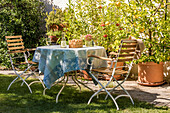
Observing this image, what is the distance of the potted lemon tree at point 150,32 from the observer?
480 centimetres

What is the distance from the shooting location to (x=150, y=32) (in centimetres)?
509

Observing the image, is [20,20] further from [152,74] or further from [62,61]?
[152,74]

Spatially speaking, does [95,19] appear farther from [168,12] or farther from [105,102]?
[105,102]

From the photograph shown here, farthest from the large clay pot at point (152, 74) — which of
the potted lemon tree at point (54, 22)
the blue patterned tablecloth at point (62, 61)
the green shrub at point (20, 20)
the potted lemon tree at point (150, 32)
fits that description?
the green shrub at point (20, 20)

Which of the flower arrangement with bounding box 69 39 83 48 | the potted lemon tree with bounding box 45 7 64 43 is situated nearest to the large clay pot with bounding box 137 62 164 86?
the flower arrangement with bounding box 69 39 83 48

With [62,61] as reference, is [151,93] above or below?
below

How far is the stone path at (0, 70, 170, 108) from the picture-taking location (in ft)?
13.0

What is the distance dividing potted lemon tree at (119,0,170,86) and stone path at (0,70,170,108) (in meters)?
0.17

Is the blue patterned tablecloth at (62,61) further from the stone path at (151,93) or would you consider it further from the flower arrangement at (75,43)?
the stone path at (151,93)

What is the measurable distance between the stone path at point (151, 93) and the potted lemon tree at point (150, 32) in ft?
0.55

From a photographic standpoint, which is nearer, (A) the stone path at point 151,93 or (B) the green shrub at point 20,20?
(A) the stone path at point 151,93

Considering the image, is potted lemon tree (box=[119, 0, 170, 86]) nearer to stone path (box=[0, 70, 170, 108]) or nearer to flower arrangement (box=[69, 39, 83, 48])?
stone path (box=[0, 70, 170, 108])

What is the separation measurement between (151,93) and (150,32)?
1.36m

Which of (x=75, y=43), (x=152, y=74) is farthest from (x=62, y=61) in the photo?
(x=152, y=74)
